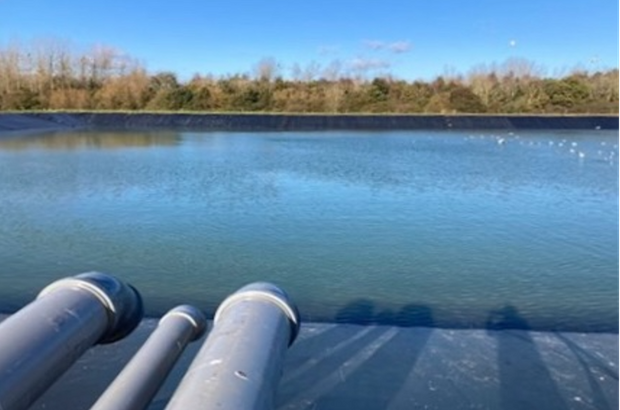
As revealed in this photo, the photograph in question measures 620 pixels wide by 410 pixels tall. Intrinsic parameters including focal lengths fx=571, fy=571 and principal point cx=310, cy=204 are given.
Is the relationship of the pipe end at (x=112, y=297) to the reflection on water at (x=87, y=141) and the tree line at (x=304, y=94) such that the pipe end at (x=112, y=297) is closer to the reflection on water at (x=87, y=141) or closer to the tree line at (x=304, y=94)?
the reflection on water at (x=87, y=141)

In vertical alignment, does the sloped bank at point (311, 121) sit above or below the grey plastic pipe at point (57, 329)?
above

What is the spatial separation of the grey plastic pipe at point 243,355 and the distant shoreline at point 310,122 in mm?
26653

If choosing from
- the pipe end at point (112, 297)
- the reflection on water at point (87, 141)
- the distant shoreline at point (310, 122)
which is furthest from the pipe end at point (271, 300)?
the distant shoreline at point (310, 122)

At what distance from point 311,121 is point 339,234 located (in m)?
24.6

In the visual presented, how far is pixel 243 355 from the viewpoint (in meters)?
1.70

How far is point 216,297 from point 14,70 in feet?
146

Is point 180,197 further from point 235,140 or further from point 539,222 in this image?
point 235,140

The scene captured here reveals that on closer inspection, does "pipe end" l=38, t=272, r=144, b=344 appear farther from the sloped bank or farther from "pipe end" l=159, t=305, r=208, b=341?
the sloped bank

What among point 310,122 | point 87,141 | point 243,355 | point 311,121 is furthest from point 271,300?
point 311,121

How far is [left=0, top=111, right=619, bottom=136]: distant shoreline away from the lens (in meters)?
29.4

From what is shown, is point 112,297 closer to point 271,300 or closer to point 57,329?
point 57,329

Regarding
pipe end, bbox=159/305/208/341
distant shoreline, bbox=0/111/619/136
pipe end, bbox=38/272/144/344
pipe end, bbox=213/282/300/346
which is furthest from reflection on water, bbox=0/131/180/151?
pipe end, bbox=213/282/300/346

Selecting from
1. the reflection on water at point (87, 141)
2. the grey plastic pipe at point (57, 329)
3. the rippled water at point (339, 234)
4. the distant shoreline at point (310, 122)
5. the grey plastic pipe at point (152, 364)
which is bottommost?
the rippled water at point (339, 234)

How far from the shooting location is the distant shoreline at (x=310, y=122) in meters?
29.4
